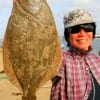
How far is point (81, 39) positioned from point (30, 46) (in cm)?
118

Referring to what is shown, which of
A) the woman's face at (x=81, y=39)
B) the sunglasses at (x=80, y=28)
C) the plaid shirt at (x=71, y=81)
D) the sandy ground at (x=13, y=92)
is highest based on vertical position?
the sunglasses at (x=80, y=28)

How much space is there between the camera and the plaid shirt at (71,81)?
6.00m

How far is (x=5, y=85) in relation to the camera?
17938 millimetres

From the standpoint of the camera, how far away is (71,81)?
19.7 feet

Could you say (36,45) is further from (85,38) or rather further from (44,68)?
(85,38)

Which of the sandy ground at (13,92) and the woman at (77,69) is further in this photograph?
the sandy ground at (13,92)

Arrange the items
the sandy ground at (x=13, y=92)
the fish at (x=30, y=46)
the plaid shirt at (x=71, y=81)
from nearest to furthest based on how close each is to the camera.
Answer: the fish at (x=30, y=46) < the plaid shirt at (x=71, y=81) < the sandy ground at (x=13, y=92)

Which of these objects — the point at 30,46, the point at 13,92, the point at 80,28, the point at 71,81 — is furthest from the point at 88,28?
the point at 13,92

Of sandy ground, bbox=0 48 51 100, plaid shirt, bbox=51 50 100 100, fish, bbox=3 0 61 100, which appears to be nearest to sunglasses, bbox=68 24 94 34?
plaid shirt, bbox=51 50 100 100

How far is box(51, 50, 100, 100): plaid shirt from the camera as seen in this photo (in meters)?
6.00

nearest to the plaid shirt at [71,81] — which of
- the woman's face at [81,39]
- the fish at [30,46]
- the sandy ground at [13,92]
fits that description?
the woman's face at [81,39]

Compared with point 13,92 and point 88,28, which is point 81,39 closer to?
point 88,28

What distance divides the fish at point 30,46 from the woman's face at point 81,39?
95 centimetres

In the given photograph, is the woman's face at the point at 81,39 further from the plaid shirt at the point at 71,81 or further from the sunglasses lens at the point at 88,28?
the plaid shirt at the point at 71,81
